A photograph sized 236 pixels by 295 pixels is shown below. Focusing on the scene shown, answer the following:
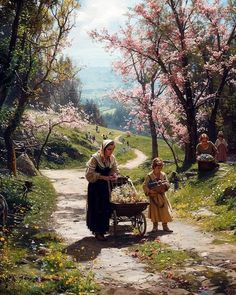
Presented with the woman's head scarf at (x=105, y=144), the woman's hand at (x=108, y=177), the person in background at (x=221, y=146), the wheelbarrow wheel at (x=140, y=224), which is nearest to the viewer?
the woman's head scarf at (x=105, y=144)

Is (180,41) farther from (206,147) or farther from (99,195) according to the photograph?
(99,195)

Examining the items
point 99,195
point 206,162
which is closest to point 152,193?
point 99,195

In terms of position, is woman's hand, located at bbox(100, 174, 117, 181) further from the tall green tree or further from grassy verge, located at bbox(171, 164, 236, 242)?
the tall green tree

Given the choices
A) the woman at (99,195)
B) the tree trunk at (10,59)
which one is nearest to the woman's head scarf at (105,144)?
the woman at (99,195)

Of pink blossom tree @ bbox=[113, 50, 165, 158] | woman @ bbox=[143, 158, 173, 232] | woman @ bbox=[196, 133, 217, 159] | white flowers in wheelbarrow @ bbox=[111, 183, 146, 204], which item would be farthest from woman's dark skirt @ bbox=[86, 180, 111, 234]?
pink blossom tree @ bbox=[113, 50, 165, 158]

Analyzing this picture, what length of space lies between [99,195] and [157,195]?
6.85ft

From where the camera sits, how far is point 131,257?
10.5 metres

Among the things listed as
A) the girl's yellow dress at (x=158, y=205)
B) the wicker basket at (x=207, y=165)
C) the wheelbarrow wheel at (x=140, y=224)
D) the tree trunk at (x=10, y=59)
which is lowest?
the wheelbarrow wheel at (x=140, y=224)

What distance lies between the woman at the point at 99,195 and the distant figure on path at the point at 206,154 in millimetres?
8403

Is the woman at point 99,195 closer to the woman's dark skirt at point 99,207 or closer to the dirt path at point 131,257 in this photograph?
the woman's dark skirt at point 99,207

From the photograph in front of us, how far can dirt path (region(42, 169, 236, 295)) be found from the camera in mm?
8109

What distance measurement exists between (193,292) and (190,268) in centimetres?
153

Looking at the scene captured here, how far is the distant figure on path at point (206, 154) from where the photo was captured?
792 inches

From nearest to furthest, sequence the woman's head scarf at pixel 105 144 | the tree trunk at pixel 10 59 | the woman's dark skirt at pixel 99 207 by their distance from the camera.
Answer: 1. the woman's head scarf at pixel 105 144
2. the woman's dark skirt at pixel 99 207
3. the tree trunk at pixel 10 59
